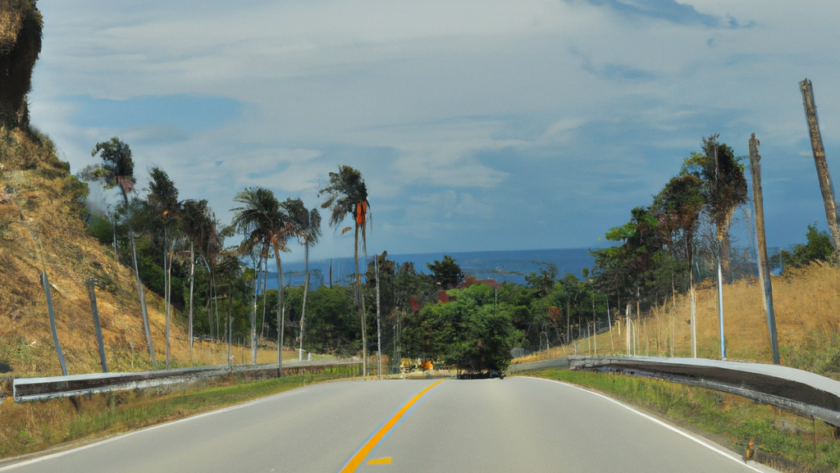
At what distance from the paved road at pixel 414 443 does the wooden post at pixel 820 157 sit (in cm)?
761

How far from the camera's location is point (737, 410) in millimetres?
13516

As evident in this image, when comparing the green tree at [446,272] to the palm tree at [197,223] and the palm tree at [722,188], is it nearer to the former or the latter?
the palm tree at [197,223]

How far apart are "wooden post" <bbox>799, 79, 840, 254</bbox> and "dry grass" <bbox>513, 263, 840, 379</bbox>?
3.50 meters

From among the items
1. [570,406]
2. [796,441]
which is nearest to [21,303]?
[570,406]

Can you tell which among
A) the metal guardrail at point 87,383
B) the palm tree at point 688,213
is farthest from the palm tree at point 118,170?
the palm tree at point 688,213

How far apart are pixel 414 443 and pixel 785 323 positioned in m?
21.2

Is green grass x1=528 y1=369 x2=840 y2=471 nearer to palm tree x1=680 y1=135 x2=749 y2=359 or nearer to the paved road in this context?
the paved road

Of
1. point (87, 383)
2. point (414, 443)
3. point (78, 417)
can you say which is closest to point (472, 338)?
point (87, 383)

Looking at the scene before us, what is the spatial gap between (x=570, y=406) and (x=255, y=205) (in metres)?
27.4

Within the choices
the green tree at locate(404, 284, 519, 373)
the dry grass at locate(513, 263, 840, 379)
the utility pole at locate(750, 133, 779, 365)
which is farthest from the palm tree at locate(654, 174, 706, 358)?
the green tree at locate(404, 284, 519, 373)

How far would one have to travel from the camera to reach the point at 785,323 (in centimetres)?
2594

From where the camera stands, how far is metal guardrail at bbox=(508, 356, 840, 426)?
878 centimetres

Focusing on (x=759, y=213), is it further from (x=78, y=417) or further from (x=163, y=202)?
(x=163, y=202)

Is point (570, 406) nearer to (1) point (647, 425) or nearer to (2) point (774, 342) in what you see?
(1) point (647, 425)
